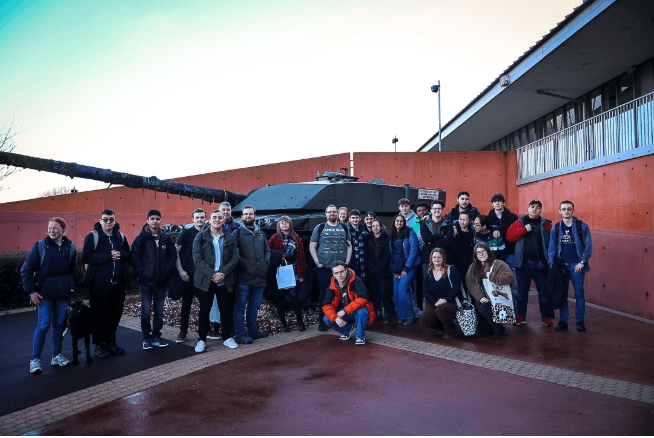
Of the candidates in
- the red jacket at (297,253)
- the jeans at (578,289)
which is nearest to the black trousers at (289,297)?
the red jacket at (297,253)

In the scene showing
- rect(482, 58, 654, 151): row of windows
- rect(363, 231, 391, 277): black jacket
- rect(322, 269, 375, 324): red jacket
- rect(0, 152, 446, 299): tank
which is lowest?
rect(322, 269, 375, 324): red jacket

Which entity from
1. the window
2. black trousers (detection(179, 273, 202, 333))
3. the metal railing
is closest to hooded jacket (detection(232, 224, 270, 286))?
black trousers (detection(179, 273, 202, 333))

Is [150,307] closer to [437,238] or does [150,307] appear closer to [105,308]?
[105,308]

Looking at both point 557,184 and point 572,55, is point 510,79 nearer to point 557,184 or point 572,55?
point 572,55

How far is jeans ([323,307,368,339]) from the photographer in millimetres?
6379

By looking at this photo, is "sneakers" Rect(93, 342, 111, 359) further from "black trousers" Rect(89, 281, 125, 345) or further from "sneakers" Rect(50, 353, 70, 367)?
"sneakers" Rect(50, 353, 70, 367)

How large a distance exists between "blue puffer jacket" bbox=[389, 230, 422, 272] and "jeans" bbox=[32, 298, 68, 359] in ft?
14.6

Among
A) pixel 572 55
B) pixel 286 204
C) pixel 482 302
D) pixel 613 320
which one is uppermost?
pixel 572 55

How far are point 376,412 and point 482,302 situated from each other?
3.16 m

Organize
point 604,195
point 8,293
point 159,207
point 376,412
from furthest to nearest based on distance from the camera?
point 159,207
point 604,195
point 8,293
point 376,412

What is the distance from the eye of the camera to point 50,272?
216 inches

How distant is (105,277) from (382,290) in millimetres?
3940

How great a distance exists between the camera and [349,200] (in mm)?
9961

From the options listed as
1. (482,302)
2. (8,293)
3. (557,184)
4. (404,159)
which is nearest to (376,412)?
(482,302)
